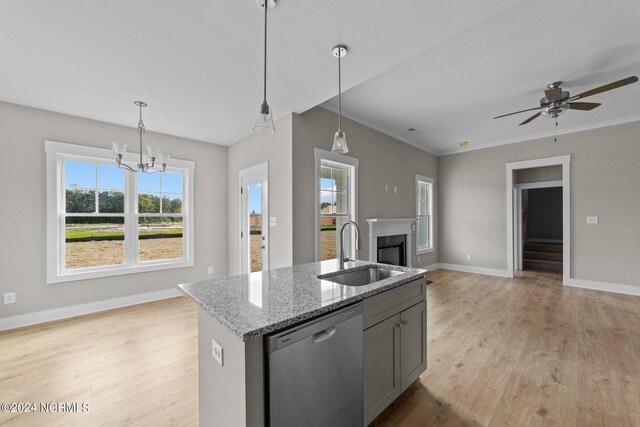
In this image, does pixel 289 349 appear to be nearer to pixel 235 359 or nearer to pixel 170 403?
pixel 235 359

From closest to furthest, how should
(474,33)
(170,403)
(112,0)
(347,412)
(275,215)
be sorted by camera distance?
1. (347,412)
2. (112,0)
3. (170,403)
4. (474,33)
5. (275,215)

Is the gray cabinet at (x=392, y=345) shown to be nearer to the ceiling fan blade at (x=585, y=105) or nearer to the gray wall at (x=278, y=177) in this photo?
the gray wall at (x=278, y=177)

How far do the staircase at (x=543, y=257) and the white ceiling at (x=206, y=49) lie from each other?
496cm

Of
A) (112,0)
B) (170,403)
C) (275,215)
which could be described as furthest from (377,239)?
(112,0)

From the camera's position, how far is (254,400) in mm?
1089

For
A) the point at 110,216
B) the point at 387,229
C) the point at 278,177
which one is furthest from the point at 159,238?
the point at 387,229

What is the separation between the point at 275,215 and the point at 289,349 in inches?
101

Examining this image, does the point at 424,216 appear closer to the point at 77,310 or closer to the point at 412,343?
the point at 412,343

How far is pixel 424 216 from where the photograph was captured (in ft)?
20.4

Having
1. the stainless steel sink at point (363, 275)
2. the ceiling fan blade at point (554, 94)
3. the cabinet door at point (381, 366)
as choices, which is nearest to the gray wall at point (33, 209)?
the stainless steel sink at point (363, 275)

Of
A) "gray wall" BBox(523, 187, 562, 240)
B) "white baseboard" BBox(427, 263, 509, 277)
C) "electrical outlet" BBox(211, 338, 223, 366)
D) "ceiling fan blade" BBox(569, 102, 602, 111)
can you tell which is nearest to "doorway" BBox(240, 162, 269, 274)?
"electrical outlet" BBox(211, 338, 223, 366)

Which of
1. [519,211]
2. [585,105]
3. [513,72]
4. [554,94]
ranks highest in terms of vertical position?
[513,72]

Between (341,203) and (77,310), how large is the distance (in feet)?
12.8

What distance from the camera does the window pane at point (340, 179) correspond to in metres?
4.03
